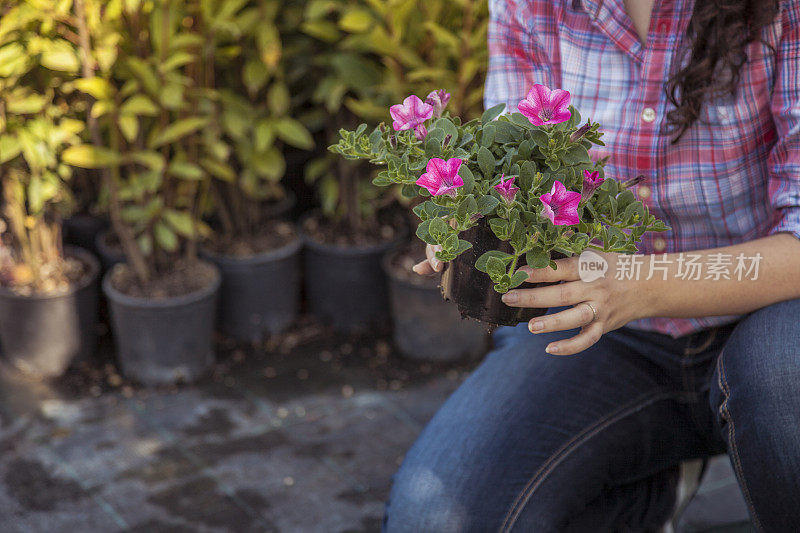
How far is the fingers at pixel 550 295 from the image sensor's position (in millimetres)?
1024

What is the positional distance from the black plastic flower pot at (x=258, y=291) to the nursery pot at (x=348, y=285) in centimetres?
6

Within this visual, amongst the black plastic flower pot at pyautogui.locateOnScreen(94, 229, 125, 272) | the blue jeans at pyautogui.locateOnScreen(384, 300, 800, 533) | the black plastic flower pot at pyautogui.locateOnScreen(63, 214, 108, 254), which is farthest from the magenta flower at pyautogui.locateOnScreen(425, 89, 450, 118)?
the black plastic flower pot at pyautogui.locateOnScreen(63, 214, 108, 254)

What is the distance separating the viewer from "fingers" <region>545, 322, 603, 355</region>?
1.04 meters

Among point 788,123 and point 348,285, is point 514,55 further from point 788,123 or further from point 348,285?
point 348,285

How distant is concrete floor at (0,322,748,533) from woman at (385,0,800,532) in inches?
24.9

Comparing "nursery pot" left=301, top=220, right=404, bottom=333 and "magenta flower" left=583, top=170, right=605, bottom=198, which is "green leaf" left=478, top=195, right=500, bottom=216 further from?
"nursery pot" left=301, top=220, right=404, bottom=333

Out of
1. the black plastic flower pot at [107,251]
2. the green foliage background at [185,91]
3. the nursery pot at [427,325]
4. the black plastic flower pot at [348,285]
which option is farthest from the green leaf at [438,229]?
the black plastic flower pot at [107,251]

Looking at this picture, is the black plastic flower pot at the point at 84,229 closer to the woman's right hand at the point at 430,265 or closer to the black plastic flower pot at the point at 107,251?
the black plastic flower pot at the point at 107,251

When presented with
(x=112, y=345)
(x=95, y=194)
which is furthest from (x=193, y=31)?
(x=112, y=345)

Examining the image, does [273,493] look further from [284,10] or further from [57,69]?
[284,10]

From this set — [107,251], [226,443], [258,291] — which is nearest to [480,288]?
[226,443]

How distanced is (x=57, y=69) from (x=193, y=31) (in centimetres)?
36

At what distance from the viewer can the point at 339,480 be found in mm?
1935

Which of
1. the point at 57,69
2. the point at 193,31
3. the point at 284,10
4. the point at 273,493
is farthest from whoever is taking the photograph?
the point at 284,10
